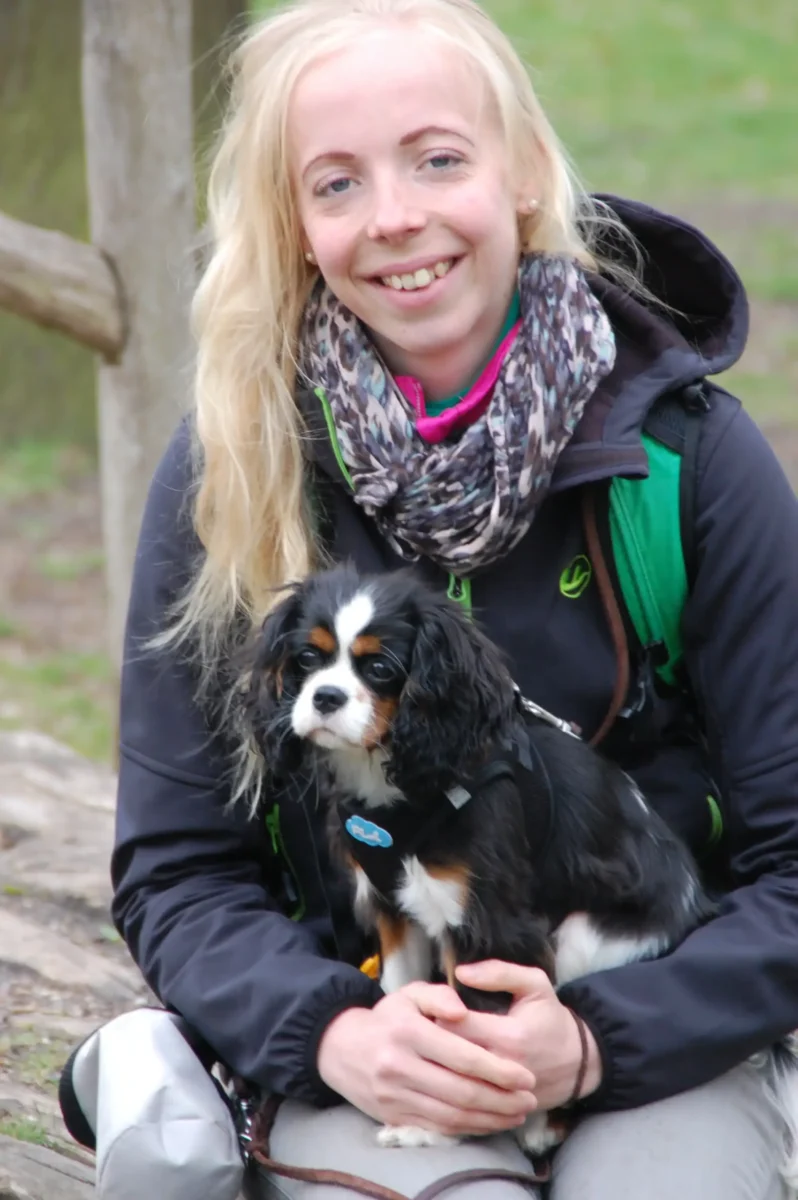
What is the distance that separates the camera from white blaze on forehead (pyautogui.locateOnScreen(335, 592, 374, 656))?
254cm

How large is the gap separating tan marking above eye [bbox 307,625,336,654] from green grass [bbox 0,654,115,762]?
354 centimetres

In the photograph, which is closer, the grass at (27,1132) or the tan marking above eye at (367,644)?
the tan marking above eye at (367,644)

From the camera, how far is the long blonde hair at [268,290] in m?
2.76

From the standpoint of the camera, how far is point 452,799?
2.59 metres

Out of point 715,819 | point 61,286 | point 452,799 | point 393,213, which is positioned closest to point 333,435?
point 393,213

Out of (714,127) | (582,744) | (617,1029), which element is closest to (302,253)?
(582,744)

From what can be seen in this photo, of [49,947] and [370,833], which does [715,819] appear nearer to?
[370,833]

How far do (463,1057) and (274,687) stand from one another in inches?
24.4

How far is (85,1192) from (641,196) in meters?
9.88

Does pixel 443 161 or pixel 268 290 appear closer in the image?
pixel 443 161

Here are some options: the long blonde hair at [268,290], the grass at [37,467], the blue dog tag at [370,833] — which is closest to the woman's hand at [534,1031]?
the blue dog tag at [370,833]

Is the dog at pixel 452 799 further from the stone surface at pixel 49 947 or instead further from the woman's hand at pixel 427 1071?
the stone surface at pixel 49 947

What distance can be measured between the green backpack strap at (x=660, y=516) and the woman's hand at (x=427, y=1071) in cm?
68

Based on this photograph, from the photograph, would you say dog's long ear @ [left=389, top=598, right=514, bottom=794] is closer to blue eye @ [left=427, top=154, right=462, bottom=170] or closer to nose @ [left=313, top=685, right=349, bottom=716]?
nose @ [left=313, top=685, right=349, bottom=716]
